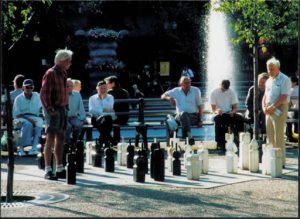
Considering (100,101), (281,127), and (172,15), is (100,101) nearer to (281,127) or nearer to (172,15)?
(281,127)

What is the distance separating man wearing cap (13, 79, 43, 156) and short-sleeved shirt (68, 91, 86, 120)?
33.8 inches

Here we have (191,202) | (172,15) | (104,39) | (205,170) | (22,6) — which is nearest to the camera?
(191,202)

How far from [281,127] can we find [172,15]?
29095 millimetres

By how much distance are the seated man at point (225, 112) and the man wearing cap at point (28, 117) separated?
12.1ft

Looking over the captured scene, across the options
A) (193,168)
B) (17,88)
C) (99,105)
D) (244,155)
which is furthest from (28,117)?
(193,168)

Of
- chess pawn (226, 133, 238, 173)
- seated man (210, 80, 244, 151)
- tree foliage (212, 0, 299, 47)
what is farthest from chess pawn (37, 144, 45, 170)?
tree foliage (212, 0, 299, 47)

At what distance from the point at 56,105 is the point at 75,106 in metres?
3.67

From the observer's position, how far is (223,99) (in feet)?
51.6

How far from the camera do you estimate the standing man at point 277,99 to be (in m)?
11.8

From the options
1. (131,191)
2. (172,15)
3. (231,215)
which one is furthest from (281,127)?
(172,15)

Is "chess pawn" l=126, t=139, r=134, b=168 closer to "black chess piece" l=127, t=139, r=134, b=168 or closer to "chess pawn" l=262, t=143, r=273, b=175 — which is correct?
"black chess piece" l=127, t=139, r=134, b=168

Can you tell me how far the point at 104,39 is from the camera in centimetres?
3200

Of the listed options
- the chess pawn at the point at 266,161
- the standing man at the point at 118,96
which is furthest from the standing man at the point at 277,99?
the standing man at the point at 118,96

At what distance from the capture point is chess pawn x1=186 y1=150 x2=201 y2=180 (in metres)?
A: 10.8
